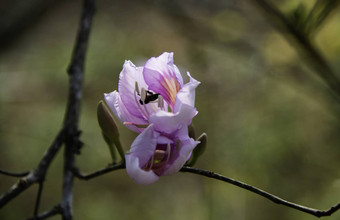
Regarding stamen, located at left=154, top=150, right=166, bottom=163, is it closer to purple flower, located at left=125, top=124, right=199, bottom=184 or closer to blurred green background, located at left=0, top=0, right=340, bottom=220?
purple flower, located at left=125, top=124, right=199, bottom=184

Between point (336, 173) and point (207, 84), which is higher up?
point (336, 173)

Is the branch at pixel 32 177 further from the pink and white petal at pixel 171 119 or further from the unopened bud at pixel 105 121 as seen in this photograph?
the pink and white petal at pixel 171 119

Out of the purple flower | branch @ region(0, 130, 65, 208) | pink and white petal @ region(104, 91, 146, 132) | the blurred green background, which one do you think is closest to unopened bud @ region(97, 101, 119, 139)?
pink and white petal @ region(104, 91, 146, 132)

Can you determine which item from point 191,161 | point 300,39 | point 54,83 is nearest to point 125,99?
point 191,161

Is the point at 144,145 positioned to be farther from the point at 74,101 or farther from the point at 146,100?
the point at 74,101

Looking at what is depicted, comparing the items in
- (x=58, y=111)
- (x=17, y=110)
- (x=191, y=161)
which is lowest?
(x=17, y=110)

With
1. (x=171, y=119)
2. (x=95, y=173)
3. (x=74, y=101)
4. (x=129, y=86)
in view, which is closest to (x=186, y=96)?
(x=171, y=119)

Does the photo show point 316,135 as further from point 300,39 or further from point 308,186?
point 300,39
